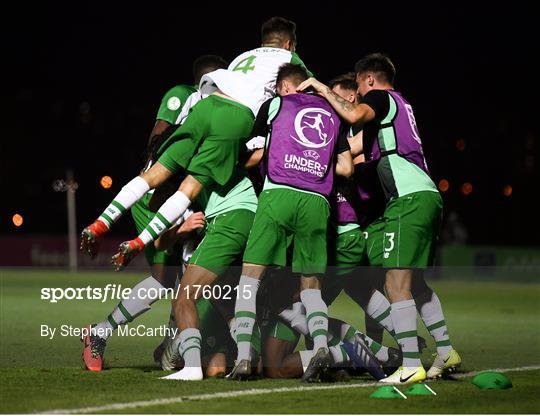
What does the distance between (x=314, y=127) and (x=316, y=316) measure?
4.46 feet

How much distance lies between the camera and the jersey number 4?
8.66m

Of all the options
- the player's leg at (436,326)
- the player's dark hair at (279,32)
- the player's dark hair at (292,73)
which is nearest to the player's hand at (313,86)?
the player's dark hair at (292,73)

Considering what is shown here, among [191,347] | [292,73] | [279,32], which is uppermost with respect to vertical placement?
[279,32]

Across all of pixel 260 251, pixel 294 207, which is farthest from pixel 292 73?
pixel 260 251

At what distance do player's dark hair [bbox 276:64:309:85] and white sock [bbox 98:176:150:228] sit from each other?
1.29 m

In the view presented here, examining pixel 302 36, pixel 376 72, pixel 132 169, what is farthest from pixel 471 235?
pixel 376 72

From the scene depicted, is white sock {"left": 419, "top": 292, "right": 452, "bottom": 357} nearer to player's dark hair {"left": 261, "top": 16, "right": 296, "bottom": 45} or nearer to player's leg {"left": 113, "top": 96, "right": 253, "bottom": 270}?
player's leg {"left": 113, "top": 96, "right": 253, "bottom": 270}

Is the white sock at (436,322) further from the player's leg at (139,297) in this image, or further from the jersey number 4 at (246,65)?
the jersey number 4 at (246,65)

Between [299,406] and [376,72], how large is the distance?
300cm

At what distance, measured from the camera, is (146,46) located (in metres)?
44.7

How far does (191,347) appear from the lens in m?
7.67

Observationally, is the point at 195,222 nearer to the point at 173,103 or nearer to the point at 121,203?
the point at 121,203

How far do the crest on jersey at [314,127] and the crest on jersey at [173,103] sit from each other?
199 cm

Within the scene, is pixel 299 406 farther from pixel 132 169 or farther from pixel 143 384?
pixel 132 169
